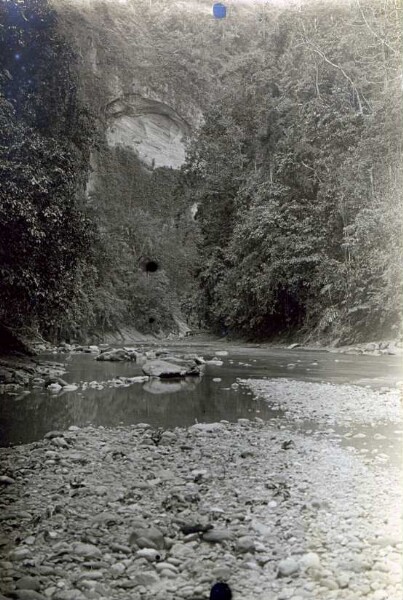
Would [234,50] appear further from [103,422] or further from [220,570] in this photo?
[220,570]

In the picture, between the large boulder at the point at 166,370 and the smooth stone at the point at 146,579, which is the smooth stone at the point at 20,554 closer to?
the smooth stone at the point at 146,579

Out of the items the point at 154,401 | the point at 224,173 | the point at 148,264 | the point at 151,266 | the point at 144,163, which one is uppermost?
the point at 144,163

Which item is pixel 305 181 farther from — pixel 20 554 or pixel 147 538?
pixel 20 554

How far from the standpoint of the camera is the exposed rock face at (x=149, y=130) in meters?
33.7

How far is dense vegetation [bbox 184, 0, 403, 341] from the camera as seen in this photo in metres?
13.5

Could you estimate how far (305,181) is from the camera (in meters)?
17.6

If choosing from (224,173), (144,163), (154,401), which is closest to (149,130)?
(144,163)

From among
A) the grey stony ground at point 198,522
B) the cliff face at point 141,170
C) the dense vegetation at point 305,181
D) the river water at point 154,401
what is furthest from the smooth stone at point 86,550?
the cliff face at point 141,170

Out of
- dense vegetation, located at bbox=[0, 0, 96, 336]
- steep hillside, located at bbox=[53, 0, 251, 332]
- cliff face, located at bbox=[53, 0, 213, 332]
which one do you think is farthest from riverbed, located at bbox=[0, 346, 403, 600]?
cliff face, located at bbox=[53, 0, 213, 332]

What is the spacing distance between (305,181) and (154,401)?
13137 millimetres

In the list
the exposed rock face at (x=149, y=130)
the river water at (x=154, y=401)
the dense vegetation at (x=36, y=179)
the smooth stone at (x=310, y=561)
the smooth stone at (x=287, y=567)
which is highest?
the exposed rock face at (x=149, y=130)

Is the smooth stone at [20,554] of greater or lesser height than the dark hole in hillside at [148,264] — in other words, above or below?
below

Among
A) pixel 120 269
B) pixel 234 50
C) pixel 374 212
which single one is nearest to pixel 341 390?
pixel 374 212

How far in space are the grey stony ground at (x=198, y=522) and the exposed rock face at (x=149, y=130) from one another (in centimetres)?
3217
